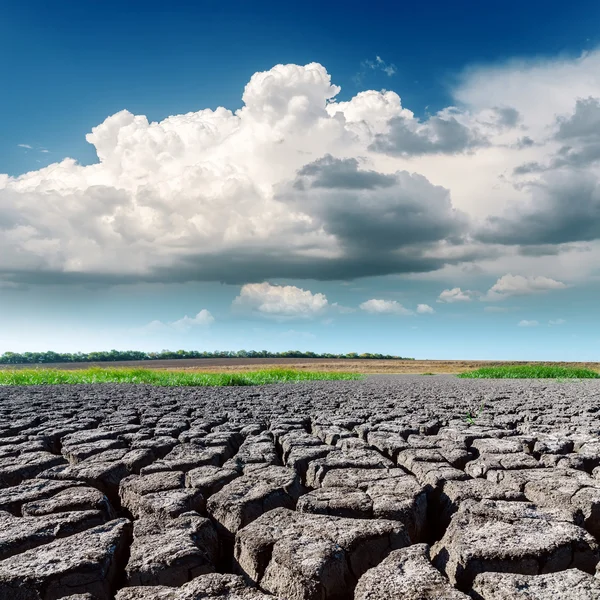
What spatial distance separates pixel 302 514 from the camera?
2.48 meters

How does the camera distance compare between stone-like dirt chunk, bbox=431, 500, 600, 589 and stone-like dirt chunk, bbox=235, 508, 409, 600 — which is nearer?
stone-like dirt chunk, bbox=235, 508, 409, 600

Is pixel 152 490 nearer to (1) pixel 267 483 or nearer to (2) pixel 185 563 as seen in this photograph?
(1) pixel 267 483

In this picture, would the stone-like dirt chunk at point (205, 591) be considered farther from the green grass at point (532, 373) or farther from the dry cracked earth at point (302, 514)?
the green grass at point (532, 373)

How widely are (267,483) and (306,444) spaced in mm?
1172

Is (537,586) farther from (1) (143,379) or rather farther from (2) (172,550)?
(1) (143,379)

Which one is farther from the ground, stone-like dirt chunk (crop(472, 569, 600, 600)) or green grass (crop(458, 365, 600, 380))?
stone-like dirt chunk (crop(472, 569, 600, 600))

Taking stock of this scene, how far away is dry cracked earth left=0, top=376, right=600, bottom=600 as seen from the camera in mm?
1952

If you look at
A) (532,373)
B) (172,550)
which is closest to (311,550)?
(172,550)

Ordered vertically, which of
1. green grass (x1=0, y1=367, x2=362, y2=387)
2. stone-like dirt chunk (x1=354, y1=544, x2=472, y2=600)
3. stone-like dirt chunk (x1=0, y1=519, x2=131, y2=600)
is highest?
stone-like dirt chunk (x1=354, y1=544, x2=472, y2=600)

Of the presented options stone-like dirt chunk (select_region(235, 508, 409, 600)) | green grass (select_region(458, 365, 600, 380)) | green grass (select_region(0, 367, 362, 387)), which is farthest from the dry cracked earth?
green grass (select_region(458, 365, 600, 380))

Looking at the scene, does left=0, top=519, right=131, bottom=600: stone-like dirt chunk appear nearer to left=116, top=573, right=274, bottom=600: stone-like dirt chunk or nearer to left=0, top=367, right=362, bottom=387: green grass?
left=116, top=573, right=274, bottom=600: stone-like dirt chunk

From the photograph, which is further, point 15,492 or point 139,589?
point 15,492

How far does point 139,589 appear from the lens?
1.93 m

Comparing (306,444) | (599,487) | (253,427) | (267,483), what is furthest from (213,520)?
(253,427)
